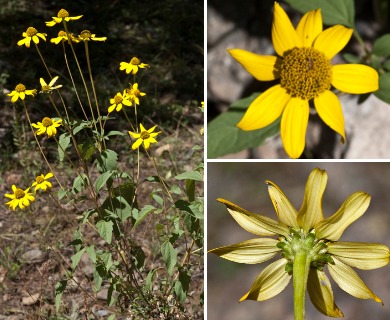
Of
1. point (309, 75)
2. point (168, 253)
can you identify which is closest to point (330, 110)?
point (309, 75)

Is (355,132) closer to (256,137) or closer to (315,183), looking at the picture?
(256,137)

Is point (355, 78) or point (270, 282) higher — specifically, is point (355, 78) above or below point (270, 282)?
above

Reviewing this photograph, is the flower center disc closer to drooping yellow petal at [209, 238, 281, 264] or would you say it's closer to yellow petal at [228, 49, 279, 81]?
yellow petal at [228, 49, 279, 81]

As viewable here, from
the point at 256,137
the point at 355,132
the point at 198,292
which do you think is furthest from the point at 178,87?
the point at 256,137

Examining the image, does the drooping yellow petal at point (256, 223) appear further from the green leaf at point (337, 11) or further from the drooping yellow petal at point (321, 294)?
the green leaf at point (337, 11)

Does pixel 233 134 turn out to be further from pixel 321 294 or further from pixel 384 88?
pixel 321 294

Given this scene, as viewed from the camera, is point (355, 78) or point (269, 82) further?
point (269, 82)

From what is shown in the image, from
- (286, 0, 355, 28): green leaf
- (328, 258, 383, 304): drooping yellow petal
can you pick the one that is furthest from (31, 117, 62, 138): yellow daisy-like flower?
(328, 258, 383, 304): drooping yellow petal
